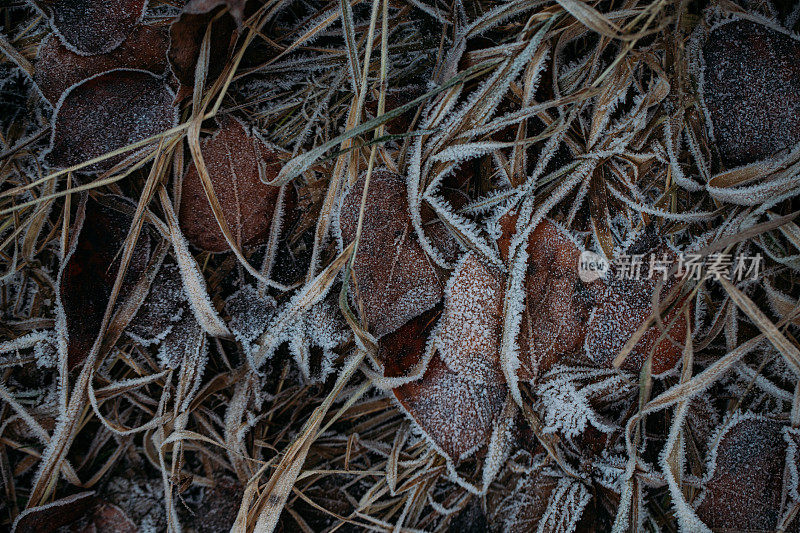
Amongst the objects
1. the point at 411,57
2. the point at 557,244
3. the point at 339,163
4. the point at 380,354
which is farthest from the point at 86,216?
the point at 557,244

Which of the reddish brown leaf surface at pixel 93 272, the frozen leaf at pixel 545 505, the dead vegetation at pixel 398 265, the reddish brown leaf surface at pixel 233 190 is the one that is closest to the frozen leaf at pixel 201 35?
the dead vegetation at pixel 398 265

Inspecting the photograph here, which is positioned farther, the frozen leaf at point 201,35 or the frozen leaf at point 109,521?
the frozen leaf at point 109,521

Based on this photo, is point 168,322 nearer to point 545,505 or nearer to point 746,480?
point 545,505

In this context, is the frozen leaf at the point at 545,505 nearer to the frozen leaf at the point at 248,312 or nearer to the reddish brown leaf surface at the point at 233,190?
the frozen leaf at the point at 248,312

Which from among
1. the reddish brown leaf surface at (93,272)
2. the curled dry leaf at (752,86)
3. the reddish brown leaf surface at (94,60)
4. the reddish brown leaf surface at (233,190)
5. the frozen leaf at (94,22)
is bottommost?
the reddish brown leaf surface at (93,272)

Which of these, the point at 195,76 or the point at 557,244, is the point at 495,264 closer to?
the point at 557,244

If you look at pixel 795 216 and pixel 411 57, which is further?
pixel 411 57

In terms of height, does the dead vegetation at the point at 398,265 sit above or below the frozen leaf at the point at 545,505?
above
